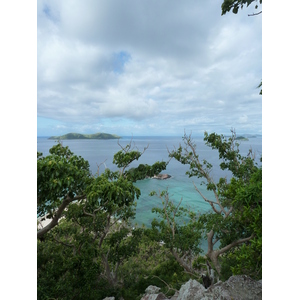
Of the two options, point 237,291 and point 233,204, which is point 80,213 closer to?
point 237,291

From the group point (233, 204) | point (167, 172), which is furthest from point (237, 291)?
point (167, 172)

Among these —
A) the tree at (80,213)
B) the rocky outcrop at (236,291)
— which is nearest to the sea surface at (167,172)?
the tree at (80,213)

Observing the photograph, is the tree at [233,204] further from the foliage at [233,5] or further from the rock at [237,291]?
the foliage at [233,5]

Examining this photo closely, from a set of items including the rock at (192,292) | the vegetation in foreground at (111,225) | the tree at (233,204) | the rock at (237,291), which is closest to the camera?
the tree at (233,204)

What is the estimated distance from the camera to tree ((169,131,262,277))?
1637mm

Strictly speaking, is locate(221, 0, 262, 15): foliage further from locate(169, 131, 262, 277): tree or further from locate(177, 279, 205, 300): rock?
locate(177, 279, 205, 300): rock

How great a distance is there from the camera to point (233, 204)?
1.86 m

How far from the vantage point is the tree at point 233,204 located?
1637 mm

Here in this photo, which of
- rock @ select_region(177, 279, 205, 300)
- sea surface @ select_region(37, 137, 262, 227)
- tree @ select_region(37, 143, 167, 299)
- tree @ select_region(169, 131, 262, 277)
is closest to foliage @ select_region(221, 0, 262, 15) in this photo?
tree @ select_region(169, 131, 262, 277)
